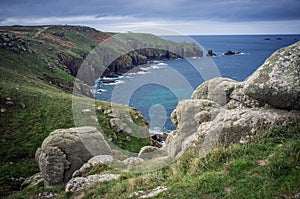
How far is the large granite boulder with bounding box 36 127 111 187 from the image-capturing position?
2334cm

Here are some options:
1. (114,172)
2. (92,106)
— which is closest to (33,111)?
(92,106)

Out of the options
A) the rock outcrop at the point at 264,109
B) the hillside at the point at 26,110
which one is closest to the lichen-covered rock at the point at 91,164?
the rock outcrop at the point at 264,109

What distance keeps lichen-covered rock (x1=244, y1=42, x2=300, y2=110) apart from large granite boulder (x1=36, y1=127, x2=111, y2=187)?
56.5 ft

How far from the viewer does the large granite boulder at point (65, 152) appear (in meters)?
23.3

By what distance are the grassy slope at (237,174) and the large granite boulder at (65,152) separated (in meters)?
10.4

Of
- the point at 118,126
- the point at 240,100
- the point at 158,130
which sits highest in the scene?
the point at 240,100

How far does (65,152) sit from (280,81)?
66.1ft

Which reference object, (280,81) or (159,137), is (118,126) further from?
(280,81)

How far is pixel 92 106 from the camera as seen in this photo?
63875 mm

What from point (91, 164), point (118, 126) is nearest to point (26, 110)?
point (118, 126)

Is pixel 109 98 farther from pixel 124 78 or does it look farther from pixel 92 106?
pixel 92 106

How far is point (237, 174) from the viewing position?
10.1 metres

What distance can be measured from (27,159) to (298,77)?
41704mm

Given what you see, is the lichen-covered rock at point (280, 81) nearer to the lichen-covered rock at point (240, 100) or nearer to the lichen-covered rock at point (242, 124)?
the lichen-covered rock at point (242, 124)
